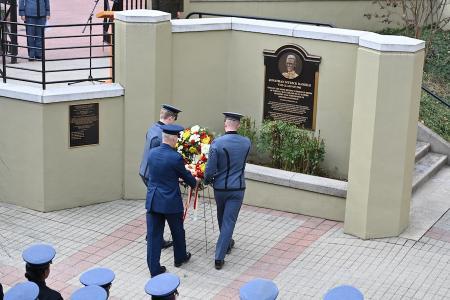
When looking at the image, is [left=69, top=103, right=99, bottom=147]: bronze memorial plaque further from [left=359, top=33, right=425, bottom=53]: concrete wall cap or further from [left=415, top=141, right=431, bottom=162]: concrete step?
[left=415, top=141, right=431, bottom=162]: concrete step

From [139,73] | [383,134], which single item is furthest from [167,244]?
[383,134]

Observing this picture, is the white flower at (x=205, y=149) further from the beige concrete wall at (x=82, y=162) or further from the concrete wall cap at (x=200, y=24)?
the concrete wall cap at (x=200, y=24)

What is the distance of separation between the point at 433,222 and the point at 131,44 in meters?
4.65

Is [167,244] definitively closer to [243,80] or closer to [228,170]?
[228,170]

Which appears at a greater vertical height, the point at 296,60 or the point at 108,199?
the point at 296,60

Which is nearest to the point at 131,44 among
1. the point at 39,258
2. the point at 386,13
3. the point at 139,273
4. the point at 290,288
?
the point at 139,273

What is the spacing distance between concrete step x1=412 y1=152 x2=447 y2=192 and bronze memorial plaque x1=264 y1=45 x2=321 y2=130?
1.67 m

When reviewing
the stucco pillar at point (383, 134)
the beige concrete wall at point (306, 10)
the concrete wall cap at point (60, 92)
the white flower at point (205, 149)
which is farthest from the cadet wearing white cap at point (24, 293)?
the beige concrete wall at point (306, 10)

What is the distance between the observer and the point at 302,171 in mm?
12297

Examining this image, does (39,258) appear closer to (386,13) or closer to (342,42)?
(342,42)

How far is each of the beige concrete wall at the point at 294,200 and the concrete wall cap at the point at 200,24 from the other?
90.7 inches

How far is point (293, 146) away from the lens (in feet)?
40.3

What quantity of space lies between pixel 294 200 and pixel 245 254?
1461 mm

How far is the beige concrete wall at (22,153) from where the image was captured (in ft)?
39.5
